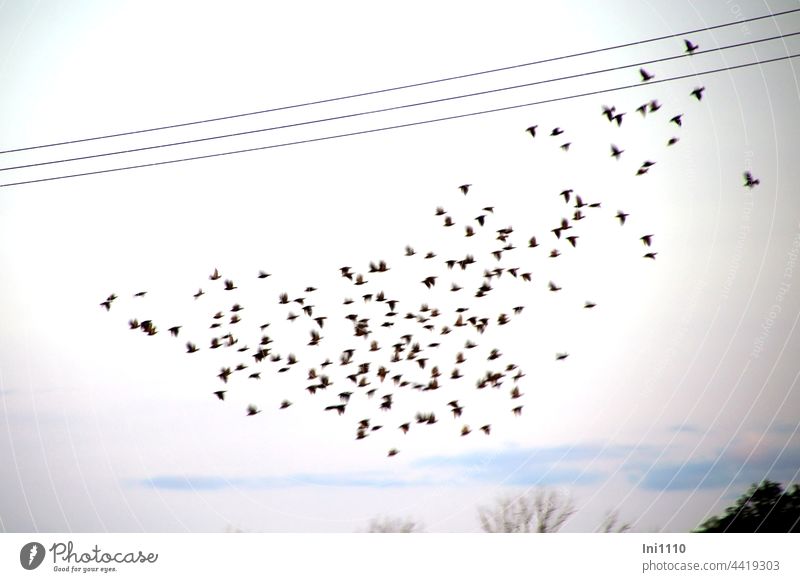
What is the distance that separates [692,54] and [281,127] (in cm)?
434

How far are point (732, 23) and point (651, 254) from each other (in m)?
2.37

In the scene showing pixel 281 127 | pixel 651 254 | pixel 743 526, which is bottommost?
pixel 743 526

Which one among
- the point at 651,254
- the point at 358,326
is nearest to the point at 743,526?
the point at 651,254

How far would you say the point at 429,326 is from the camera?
1027cm

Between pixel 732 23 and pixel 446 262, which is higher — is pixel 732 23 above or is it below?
above
